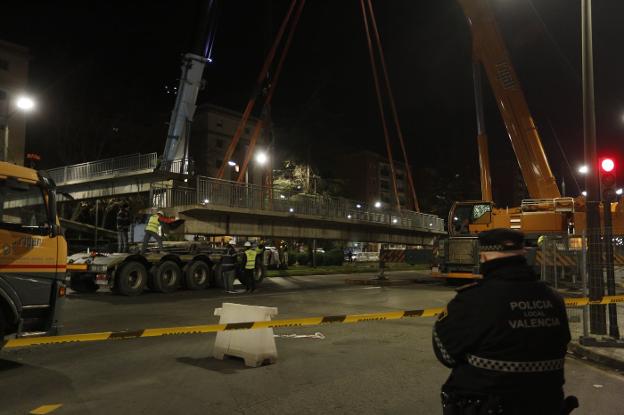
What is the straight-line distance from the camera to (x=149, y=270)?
56.5ft

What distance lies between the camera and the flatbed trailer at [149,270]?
1609 cm

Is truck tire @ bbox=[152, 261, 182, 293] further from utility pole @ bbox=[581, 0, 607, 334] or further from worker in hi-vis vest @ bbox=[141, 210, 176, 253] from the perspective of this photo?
utility pole @ bbox=[581, 0, 607, 334]

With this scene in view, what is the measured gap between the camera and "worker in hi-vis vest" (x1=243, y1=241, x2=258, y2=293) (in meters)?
17.5

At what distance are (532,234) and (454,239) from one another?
8.85ft

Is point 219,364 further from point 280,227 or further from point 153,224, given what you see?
point 280,227

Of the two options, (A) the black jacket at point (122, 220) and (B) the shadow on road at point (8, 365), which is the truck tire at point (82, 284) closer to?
(A) the black jacket at point (122, 220)

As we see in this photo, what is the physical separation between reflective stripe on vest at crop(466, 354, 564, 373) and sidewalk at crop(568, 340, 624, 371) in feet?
18.9

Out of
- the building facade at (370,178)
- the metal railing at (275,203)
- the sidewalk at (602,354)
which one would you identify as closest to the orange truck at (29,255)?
the sidewalk at (602,354)

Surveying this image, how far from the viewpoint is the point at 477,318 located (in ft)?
8.06

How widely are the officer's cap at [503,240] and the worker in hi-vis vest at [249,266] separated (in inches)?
590

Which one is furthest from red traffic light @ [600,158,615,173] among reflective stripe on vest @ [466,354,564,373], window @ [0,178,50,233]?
window @ [0,178,50,233]

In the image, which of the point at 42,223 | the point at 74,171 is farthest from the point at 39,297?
the point at 74,171

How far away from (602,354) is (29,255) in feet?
26.4

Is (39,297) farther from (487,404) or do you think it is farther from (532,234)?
(532,234)
